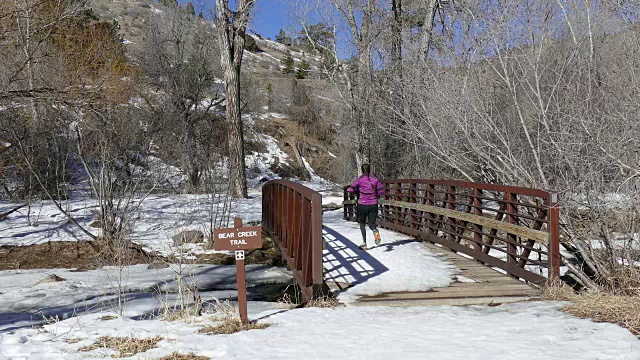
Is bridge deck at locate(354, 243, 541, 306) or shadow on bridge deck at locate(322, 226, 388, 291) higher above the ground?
shadow on bridge deck at locate(322, 226, 388, 291)

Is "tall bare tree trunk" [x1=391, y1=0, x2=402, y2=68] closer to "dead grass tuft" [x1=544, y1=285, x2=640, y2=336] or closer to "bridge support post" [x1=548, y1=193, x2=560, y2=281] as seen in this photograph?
"bridge support post" [x1=548, y1=193, x2=560, y2=281]

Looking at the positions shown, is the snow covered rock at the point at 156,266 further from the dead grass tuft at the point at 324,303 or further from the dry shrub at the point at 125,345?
the dry shrub at the point at 125,345

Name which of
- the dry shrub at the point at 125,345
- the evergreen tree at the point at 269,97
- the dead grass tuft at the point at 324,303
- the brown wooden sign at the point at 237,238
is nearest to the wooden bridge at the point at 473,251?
Answer: the dead grass tuft at the point at 324,303

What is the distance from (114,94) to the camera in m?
21.6

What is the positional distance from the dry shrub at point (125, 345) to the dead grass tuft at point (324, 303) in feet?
6.83

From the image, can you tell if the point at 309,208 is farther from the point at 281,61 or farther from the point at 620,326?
the point at 281,61

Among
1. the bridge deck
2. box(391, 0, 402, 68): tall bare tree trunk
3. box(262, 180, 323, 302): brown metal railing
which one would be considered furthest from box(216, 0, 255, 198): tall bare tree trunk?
the bridge deck

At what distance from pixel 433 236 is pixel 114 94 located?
585 inches

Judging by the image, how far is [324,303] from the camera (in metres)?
6.99

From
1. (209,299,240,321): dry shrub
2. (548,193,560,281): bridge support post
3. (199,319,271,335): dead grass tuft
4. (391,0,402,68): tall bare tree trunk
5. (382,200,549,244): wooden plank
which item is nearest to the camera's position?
(199,319,271,335): dead grass tuft

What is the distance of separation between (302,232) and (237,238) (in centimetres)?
214

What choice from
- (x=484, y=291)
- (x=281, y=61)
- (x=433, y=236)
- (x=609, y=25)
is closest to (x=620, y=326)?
(x=484, y=291)

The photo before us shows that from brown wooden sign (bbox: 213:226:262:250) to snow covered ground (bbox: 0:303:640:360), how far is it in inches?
36.2

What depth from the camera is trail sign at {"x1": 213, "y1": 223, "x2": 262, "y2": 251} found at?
20.0 feet
